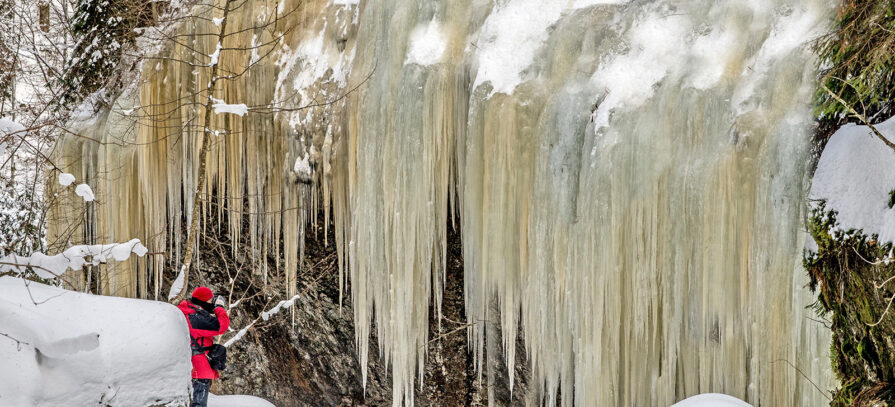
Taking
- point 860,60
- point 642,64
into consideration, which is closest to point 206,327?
point 642,64

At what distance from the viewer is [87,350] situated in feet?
10.4

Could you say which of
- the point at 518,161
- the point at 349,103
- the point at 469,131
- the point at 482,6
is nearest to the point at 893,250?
the point at 518,161

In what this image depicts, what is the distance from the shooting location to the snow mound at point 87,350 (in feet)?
9.80

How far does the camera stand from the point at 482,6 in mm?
6035

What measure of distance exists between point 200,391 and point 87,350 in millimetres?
1646

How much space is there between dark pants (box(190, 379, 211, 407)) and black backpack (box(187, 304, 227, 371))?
151mm

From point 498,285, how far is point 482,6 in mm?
2072

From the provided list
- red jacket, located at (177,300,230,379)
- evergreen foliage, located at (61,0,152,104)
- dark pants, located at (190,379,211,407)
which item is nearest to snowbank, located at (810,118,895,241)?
red jacket, located at (177,300,230,379)

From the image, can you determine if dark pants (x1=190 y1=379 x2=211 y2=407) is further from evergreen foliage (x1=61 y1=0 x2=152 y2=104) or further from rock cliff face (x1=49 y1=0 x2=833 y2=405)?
evergreen foliage (x1=61 y1=0 x2=152 y2=104)

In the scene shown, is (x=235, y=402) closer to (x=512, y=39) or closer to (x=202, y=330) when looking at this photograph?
(x=202, y=330)

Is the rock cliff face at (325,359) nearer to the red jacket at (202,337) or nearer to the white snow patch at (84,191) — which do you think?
the red jacket at (202,337)

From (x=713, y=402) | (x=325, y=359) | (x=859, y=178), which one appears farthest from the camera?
(x=325, y=359)

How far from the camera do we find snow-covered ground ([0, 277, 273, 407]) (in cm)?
299

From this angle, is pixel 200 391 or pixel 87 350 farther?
pixel 200 391
